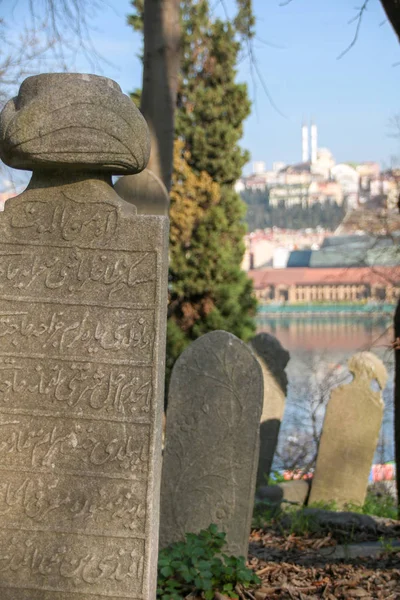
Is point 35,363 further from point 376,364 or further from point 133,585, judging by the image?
point 376,364

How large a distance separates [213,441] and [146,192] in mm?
2710

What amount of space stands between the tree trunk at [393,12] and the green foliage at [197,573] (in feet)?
13.3

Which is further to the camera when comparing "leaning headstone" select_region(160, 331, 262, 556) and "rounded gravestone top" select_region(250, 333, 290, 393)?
"rounded gravestone top" select_region(250, 333, 290, 393)

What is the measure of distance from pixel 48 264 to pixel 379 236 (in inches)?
375

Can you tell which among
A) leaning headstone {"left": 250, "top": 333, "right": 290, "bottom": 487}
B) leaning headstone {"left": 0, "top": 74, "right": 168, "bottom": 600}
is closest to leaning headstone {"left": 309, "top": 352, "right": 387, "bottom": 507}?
leaning headstone {"left": 250, "top": 333, "right": 290, "bottom": 487}

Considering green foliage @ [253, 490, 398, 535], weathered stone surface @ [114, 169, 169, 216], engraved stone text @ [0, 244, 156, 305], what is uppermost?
weathered stone surface @ [114, 169, 169, 216]

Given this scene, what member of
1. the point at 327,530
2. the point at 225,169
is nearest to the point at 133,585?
the point at 327,530

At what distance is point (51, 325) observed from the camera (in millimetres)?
3365

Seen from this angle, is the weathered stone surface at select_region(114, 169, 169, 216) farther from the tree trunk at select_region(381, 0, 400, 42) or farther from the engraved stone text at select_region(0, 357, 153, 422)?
the engraved stone text at select_region(0, 357, 153, 422)

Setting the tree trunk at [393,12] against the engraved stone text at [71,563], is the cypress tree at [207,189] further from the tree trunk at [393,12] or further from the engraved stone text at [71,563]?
the engraved stone text at [71,563]

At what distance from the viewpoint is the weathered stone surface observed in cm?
689

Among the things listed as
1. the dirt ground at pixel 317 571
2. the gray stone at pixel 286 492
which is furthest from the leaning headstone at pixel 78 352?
the gray stone at pixel 286 492

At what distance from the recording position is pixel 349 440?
8.20 m

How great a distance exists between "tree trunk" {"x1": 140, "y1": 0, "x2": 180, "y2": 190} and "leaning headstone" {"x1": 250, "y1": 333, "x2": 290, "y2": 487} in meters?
2.21
